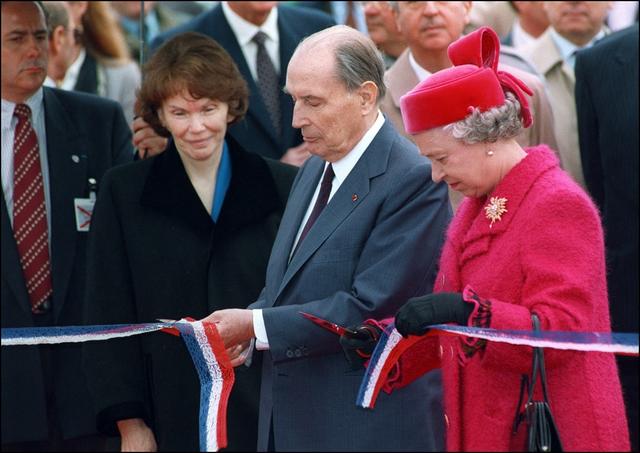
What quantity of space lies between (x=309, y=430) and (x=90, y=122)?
2.22 meters

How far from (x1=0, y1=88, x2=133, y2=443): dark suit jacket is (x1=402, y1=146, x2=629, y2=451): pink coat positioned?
2231 millimetres

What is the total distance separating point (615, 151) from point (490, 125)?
8.42 ft

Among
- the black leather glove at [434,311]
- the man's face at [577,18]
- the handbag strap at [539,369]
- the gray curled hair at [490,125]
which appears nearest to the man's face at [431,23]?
the man's face at [577,18]

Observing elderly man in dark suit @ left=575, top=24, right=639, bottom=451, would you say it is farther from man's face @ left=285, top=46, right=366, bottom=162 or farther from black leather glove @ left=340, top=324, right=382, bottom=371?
black leather glove @ left=340, top=324, right=382, bottom=371

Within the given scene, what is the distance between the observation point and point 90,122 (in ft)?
19.5

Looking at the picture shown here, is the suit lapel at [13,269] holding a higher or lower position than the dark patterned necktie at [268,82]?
lower

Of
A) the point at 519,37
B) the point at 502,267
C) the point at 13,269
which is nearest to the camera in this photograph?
the point at 502,267

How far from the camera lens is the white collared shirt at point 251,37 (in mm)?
6199

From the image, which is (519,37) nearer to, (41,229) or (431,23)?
(431,23)

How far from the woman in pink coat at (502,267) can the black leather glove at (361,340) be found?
0.70ft

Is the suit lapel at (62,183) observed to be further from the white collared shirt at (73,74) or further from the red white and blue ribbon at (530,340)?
the red white and blue ribbon at (530,340)

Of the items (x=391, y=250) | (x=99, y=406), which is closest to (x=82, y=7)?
(x=99, y=406)

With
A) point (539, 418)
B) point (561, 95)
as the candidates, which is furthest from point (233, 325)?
point (561, 95)

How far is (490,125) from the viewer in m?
3.80
